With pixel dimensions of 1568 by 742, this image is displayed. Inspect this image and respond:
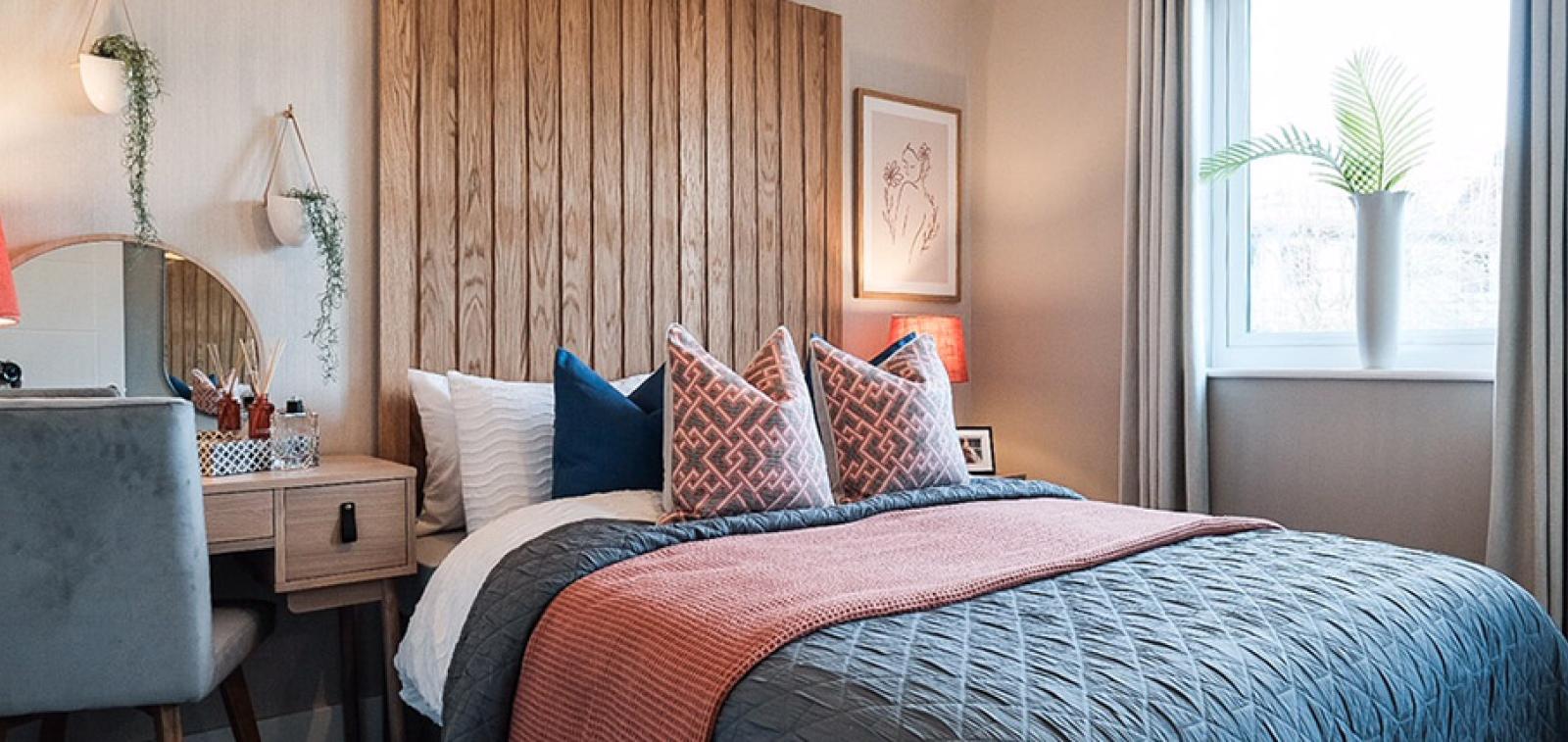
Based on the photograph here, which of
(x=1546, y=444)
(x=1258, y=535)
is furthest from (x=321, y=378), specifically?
(x=1546, y=444)

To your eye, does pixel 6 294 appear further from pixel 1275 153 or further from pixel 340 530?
pixel 1275 153

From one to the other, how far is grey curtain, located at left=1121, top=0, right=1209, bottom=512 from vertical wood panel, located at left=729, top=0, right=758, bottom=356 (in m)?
1.18

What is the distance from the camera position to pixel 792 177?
3453 mm

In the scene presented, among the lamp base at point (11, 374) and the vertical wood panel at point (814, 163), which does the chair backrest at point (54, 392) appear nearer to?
the lamp base at point (11, 374)

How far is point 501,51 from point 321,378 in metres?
0.97

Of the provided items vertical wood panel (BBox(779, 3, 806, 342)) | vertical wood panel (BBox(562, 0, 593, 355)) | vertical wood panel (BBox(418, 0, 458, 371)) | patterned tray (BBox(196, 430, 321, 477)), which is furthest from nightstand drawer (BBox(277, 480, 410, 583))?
vertical wood panel (BBox(779, 3, 806, 342))

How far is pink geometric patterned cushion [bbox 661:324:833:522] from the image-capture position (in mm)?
2131

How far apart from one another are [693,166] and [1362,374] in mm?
1966

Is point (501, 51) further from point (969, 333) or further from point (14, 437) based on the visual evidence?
point (969, 333)

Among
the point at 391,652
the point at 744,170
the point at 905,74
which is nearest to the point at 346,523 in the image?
the point at 391,652

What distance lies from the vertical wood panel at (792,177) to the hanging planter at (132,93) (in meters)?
1.75

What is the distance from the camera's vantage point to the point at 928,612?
1.48m

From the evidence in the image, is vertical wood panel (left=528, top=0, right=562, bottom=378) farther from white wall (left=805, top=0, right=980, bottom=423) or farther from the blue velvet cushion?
white wall (left=805, top=0, right=980, bottom=423)

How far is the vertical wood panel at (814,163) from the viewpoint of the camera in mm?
3488
